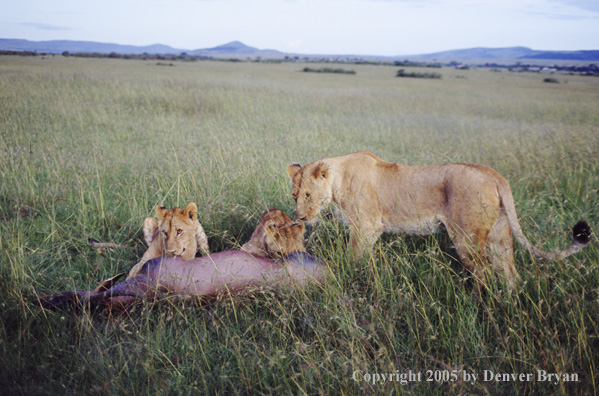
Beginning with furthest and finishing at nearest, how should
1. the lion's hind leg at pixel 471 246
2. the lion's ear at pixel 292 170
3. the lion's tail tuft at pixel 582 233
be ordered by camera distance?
the lion's ear at pixel 292 170 → the lion's hind leg at pixel 471 246 → the lion's tail tuft at pixel 582 233

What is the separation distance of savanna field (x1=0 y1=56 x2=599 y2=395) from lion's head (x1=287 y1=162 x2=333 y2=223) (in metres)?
0.24

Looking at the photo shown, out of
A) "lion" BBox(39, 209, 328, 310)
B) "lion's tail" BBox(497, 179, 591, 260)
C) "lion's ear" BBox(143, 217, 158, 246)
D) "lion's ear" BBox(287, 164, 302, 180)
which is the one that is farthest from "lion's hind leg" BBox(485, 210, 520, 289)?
"lion's ear" BBox(143, 217, 158, 246)

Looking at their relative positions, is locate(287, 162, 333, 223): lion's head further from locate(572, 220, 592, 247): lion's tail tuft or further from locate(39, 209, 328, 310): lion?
locate(572, 220, 592, 247): lion's tail tuft

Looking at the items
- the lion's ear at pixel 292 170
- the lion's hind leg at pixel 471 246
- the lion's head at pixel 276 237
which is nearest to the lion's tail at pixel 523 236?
the lion's hind leg at pixel 471 246

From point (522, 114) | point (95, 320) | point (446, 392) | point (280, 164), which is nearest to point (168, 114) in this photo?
point (280, 164)

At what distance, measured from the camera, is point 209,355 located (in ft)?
8.36

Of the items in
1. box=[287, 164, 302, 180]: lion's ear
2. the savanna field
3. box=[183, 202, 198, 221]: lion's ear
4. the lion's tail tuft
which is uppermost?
box=[287, 164, 302, 180]: lion's ear

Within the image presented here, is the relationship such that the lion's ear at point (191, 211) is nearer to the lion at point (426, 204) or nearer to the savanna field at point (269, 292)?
the savanna field at point (269, 292)

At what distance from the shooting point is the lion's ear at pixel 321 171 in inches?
146

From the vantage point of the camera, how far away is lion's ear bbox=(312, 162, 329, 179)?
3.70 metres

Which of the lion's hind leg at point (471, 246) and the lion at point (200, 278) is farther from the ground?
the lion's hind leg at point (471, 246)

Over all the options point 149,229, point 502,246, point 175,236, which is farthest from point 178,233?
point 502,246

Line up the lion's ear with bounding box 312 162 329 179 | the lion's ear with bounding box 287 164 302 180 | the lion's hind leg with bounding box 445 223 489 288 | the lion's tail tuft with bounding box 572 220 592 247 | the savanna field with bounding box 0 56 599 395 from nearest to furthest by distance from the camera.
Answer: the savanna field with bounding box 0 56 599 395
the lion's tail tuft with bounding box 572 220 592 247
the lion's hind leg with bounding box 445 223 489 288
the lion's ear with bounding box 312 162 329 179
the lion's ear with bounding box 287 164 302 180

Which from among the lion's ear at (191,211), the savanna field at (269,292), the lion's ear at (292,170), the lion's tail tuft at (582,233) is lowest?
the savanna field at (269,292)
